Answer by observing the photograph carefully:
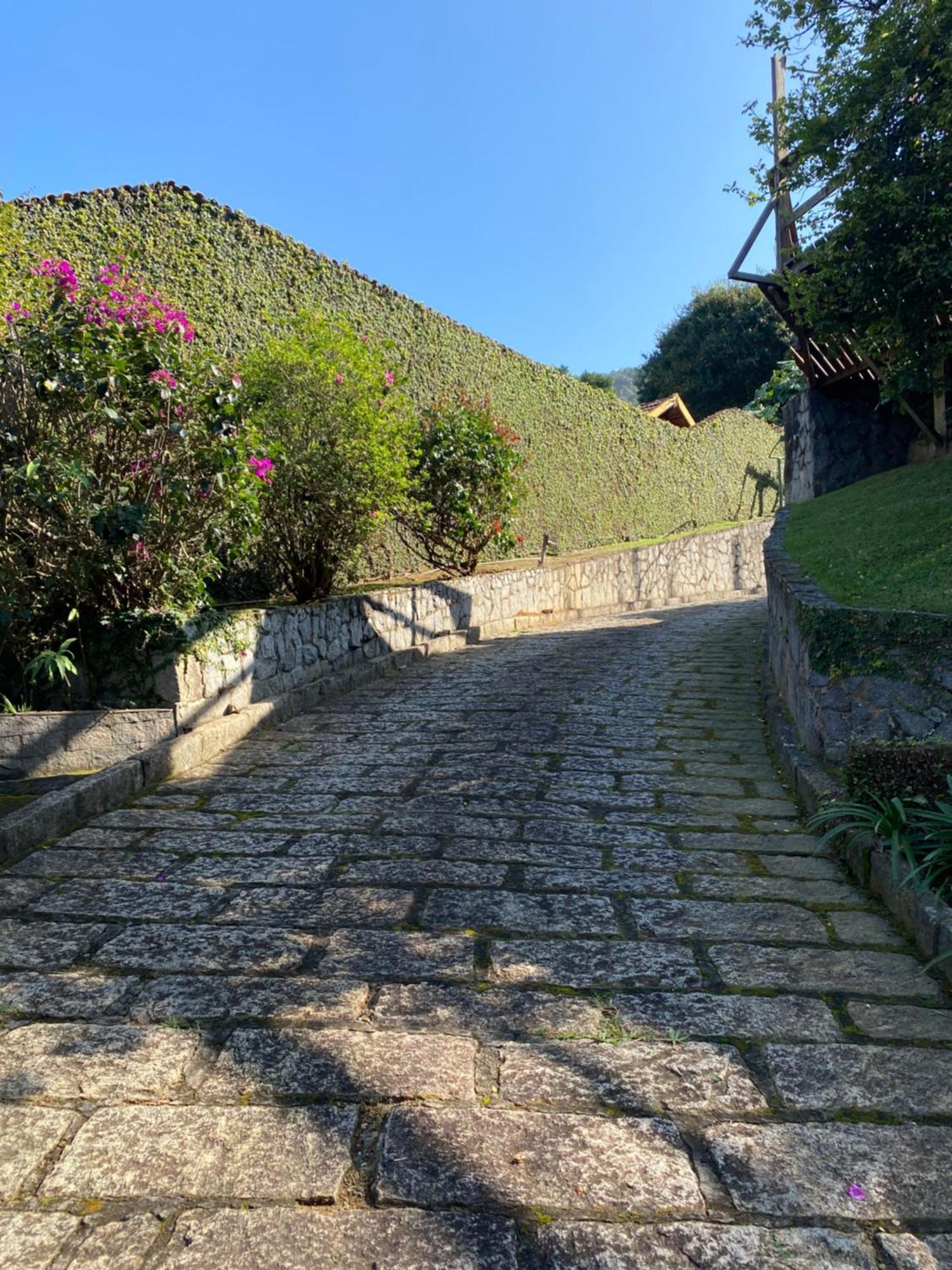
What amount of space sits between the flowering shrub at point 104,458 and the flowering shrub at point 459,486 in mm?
4791

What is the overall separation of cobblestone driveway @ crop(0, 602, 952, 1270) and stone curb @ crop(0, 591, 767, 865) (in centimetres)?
15

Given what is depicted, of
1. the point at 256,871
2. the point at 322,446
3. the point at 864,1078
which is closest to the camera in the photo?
the point at 864,1078

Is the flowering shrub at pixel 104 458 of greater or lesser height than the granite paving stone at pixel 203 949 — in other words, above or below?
above

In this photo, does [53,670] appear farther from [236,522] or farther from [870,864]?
[870,864]

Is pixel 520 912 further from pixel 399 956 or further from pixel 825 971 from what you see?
pixel 825 971

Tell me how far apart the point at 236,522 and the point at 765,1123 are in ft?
17.8

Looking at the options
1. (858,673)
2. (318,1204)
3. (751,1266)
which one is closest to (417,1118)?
(318,1204)

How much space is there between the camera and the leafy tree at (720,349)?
107ft

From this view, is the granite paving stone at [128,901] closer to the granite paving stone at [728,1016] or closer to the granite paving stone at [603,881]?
the granite paving stone at [603,881]

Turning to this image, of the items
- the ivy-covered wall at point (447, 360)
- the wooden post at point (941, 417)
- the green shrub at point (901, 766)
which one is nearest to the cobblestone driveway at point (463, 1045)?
the green shrub at point (901, 766)

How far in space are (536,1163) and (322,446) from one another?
7467mm

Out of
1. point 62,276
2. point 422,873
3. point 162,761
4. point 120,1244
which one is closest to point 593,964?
point 422,873

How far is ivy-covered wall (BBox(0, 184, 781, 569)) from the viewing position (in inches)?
338

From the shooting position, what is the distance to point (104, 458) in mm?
6051
